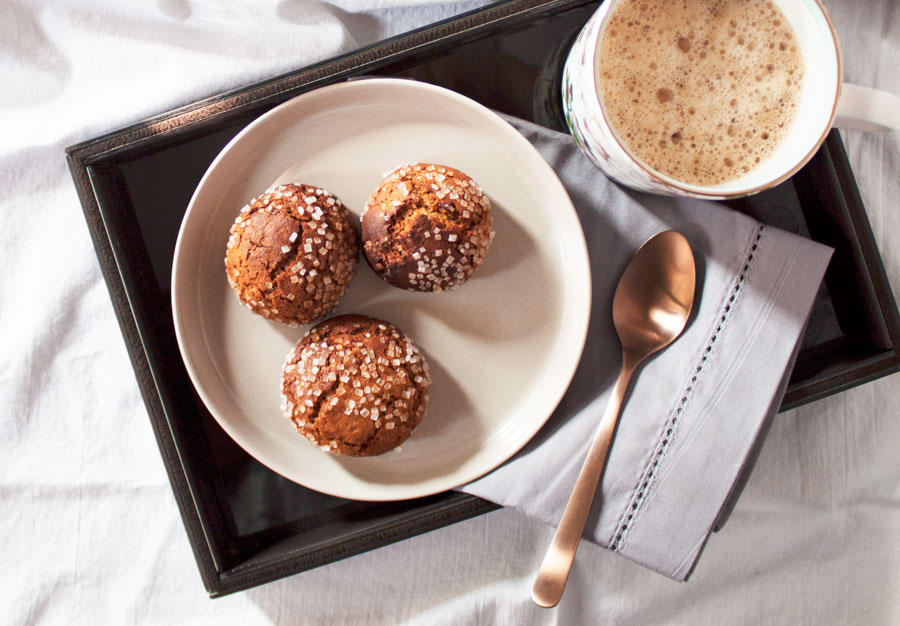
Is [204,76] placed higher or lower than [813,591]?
higher

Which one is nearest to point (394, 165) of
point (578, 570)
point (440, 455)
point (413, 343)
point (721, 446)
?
point (413, 343)

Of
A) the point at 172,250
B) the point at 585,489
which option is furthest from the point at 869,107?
the point at 172,250

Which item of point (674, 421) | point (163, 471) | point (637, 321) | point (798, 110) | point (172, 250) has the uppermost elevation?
point (798, 110)

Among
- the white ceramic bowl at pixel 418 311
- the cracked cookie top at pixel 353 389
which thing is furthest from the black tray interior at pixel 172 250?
the cracked cookie top at pixel 353 389

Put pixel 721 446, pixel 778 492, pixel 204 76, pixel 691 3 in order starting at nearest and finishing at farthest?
pixel 691 3, pixel 721 446, pixel 204 76, pixel 778 492

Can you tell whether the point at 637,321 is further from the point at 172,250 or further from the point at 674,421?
the point at 172,250

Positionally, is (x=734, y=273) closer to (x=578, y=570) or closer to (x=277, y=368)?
(x=578, y=570)
